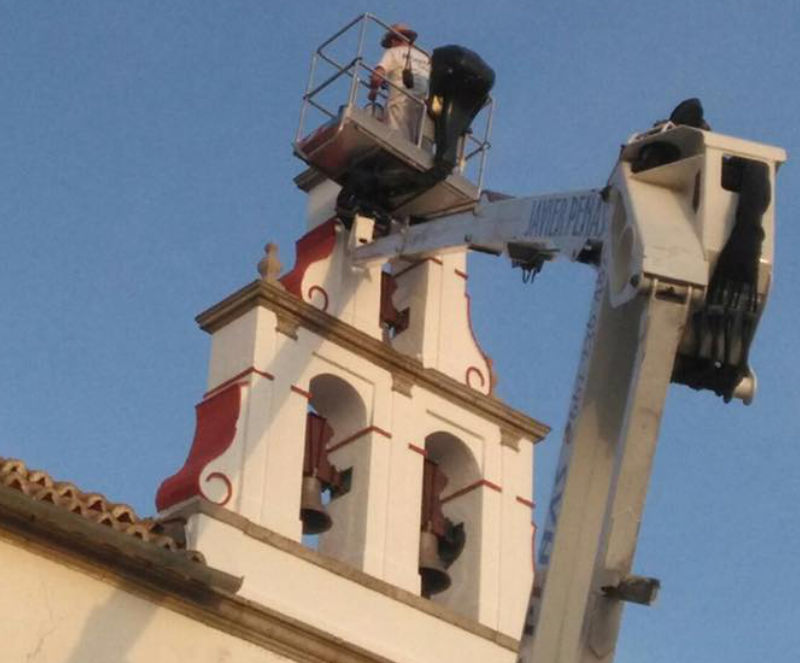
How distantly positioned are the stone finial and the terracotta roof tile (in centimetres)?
308

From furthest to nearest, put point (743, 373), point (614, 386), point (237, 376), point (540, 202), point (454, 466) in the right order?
point (454, 466), point (237, 376), point (540, 202), point (614, 386), point (743, 373)

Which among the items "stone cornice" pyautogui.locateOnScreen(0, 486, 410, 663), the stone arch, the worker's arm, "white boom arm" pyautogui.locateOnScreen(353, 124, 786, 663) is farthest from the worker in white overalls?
"white boom arm" pyautogui.locateOnScreen(353, 124, 786, 663)

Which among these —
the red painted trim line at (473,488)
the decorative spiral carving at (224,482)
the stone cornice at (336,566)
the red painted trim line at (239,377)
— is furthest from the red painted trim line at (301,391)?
the red painted trim line at (473,488)

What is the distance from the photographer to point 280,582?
719 inches

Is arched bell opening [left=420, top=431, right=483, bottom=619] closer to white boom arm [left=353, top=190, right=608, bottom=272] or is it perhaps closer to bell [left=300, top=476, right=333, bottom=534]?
bell [left=300, top=476, right=333, bottom=534]

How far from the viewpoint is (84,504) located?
16.9 meters

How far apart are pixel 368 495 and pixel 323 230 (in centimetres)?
285

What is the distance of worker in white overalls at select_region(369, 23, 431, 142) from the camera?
2159 cm

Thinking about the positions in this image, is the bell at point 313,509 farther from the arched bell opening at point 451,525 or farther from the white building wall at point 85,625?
the white building wall at point 85,625

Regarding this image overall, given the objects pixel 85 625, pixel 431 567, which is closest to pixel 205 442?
pixel 431 567

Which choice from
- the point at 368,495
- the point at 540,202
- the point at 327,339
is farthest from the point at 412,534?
the point at 540,202

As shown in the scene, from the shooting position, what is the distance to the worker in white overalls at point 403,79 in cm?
2159

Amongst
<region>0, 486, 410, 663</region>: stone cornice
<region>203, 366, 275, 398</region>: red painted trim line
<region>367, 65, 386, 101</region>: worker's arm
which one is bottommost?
<region>0, 486, 410, 663</region>: stone cornice

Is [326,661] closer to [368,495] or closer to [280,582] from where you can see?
[280,582]
